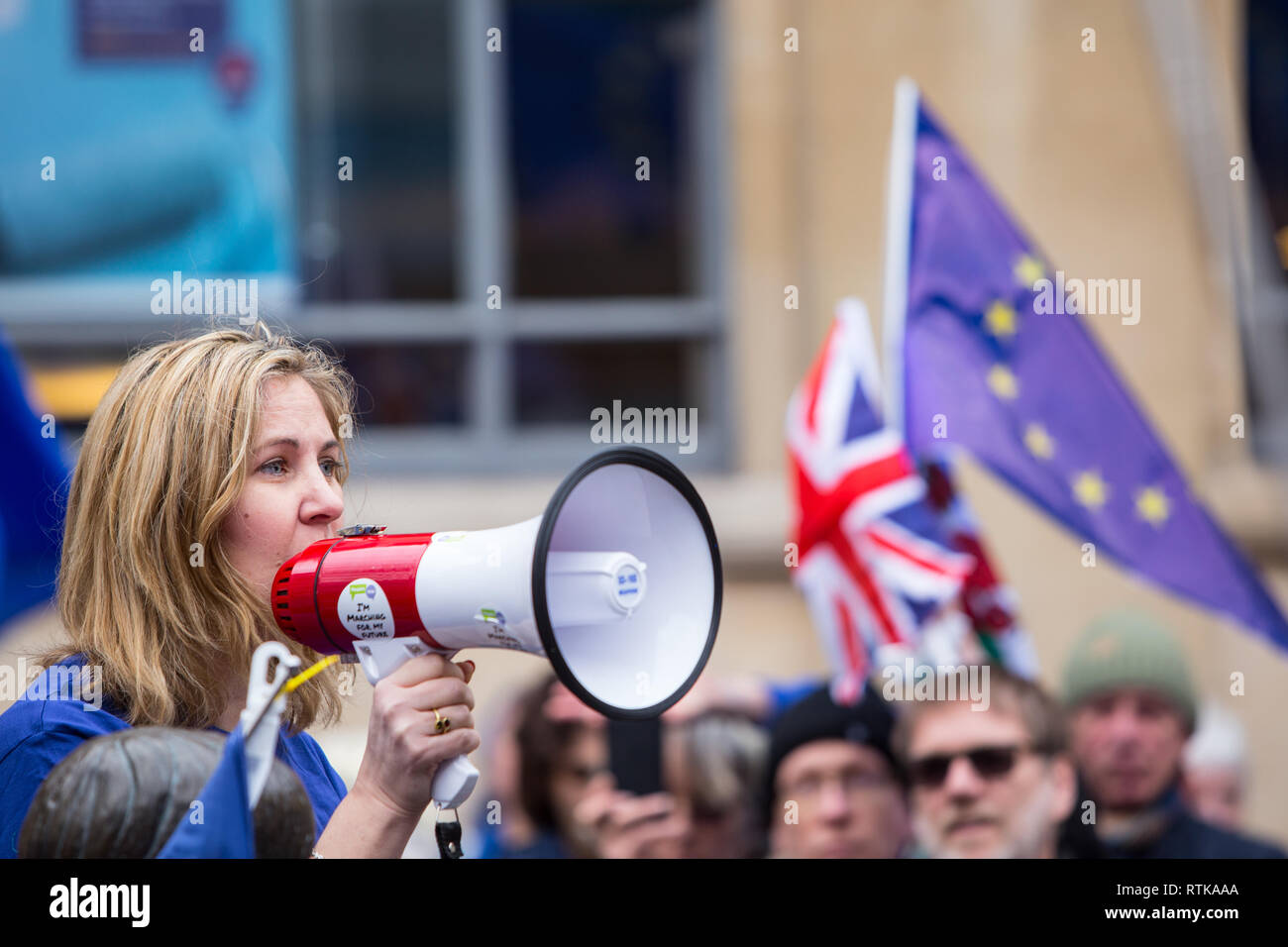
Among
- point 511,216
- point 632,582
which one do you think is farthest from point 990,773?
point 511,216

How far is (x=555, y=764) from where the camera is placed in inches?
177

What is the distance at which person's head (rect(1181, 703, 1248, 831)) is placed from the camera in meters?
4.90

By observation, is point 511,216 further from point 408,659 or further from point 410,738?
point 410,738

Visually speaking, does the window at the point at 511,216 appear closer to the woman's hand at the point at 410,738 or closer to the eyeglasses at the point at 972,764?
the eyeglasses at the point at 972,764

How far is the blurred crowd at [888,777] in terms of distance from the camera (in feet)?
13.2

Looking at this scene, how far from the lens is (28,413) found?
15.3ft

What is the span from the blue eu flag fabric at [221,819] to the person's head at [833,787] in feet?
9.06

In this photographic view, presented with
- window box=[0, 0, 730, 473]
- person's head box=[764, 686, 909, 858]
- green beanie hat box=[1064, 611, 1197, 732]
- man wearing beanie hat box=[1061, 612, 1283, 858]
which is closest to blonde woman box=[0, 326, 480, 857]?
person's head box=[764, 686, 909, 858]

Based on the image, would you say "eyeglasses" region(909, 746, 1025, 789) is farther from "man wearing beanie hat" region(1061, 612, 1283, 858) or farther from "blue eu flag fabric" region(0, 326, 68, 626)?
"blue eu flag fabric" region(0, 326, 68, 626)

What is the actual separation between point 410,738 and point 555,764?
9.27 ft
